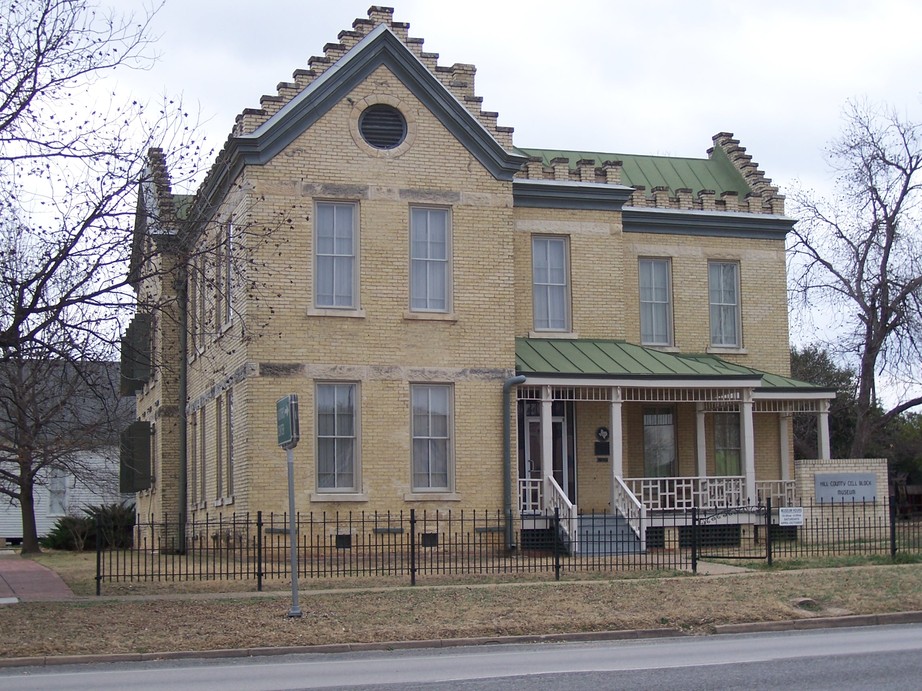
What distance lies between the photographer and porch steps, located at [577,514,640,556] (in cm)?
2423

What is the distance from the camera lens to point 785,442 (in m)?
30.0

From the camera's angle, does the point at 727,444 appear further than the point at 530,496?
Yes

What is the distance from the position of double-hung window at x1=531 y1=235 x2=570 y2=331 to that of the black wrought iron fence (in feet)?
15.6

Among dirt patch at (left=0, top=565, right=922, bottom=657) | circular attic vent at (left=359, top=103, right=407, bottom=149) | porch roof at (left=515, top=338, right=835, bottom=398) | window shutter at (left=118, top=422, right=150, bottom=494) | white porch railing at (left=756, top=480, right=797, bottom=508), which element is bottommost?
dirt patch at (left=0, top=565, right=922, bottom=657)

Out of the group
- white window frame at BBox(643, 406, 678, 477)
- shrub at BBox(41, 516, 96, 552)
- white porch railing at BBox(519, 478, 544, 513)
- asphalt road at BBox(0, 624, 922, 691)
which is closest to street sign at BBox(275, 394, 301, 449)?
asphalt road at BBox(0, 624, 922, 691)

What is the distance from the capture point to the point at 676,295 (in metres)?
30.2

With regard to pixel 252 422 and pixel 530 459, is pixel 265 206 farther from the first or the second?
pixel 530 459

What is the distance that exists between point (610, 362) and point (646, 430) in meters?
3.13

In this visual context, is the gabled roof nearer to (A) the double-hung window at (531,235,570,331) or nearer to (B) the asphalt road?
(A) the double-hung window at (531,235,570,331)

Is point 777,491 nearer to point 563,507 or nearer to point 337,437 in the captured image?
point 563,507

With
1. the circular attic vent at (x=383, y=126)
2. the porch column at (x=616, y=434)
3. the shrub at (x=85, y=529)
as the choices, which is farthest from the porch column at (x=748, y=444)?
the shrub at (x=85, y=529)

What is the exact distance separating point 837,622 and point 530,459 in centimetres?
1129

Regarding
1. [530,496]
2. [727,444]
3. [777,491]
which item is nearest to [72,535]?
[530,496]

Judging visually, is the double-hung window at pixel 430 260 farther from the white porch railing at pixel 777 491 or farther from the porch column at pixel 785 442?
the porch column at pixel 785 442
